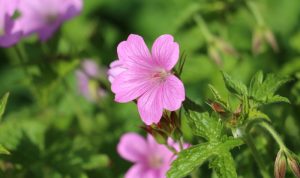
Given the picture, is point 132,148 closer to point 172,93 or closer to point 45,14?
point 172,93

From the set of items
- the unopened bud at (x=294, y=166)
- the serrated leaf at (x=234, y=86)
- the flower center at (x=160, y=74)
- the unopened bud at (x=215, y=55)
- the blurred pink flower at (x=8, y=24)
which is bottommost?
the unopened bud at (x=294, y=166)

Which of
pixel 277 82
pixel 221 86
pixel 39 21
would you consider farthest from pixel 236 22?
pixel 277 82

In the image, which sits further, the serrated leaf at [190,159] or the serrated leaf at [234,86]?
the serrated leaf at [234,86]

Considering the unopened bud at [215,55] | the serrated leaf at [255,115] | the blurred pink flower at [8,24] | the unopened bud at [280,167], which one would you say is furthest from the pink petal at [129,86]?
the unopened bud at [215,55]

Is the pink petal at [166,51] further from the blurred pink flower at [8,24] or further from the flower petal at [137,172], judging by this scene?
the blurred pink flower at [8,24]

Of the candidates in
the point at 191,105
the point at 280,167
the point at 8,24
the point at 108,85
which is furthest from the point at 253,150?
the point at 108,85

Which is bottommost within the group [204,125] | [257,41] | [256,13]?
[204,125]

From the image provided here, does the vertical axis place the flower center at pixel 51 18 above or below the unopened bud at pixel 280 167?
above

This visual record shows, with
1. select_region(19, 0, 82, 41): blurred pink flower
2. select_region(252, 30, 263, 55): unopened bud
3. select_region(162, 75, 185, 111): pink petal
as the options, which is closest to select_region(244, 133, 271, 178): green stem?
select_region(162, 75, 185, 111): pink petal
